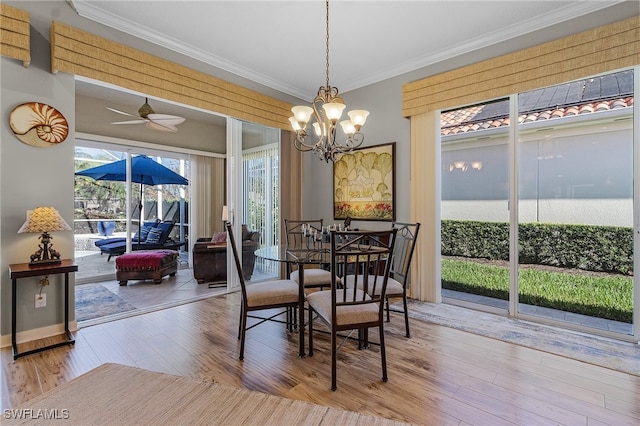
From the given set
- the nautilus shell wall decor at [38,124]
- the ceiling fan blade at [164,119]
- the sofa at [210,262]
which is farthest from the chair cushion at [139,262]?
the nautilus shell wall decor at [38,124]

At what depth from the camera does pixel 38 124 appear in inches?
102

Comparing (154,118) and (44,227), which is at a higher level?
(154,118)

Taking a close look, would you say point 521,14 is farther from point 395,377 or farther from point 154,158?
point 154,158

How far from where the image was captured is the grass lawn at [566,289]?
2.87m

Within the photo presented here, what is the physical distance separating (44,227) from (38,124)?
908 millimetres

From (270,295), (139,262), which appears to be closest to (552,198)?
(270,295)

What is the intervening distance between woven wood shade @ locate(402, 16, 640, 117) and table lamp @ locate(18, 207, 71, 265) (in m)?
3.76

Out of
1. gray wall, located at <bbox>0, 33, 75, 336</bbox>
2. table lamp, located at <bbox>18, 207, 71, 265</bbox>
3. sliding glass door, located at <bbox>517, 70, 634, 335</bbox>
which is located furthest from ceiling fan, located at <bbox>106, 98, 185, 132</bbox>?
sliding glass door, located at <bbox>517, 70, 634, 335</bbox>

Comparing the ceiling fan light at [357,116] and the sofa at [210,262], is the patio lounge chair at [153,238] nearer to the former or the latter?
the sofa at [210,262]

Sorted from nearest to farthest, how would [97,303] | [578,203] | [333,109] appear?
[333,109]
[578,203]
[97,303]

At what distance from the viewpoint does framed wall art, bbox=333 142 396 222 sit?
4.09 m

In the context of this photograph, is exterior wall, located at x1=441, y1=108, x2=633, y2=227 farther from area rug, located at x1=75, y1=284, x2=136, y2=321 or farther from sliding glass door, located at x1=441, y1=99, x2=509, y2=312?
area rug, located at x1=75, y1=284, x2=136, y2=321

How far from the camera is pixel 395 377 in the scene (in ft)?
6.71

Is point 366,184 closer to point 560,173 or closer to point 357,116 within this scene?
point 357,116
